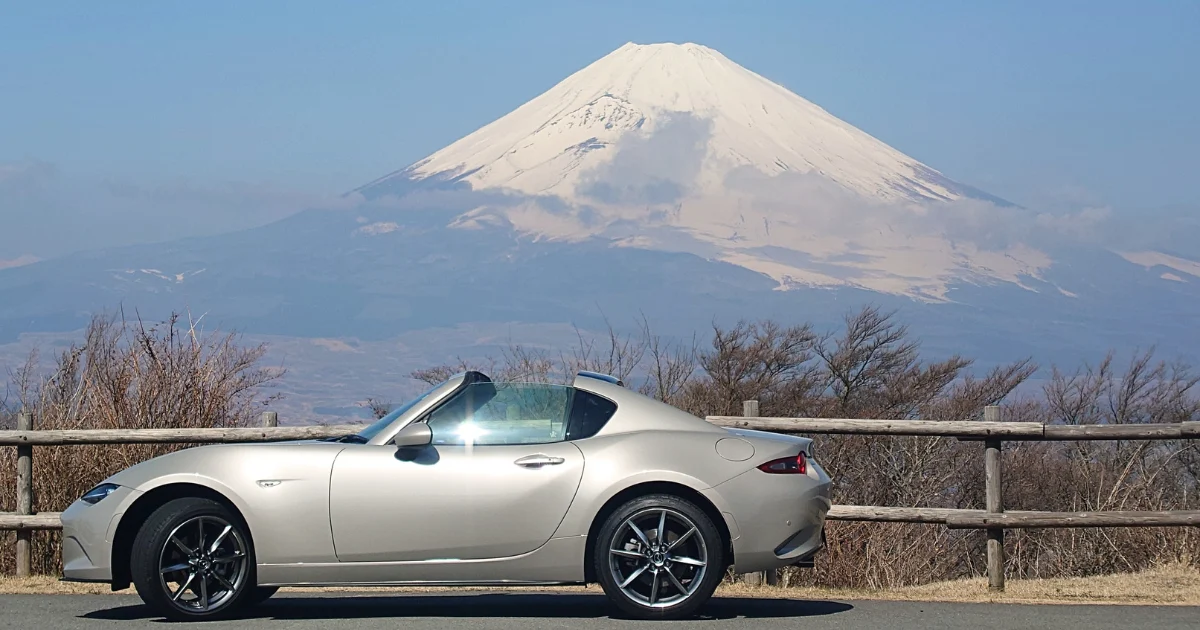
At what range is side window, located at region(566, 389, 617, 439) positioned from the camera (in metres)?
8.56

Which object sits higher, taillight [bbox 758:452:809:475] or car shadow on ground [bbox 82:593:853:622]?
taillight [bbox 758:452:809:475]

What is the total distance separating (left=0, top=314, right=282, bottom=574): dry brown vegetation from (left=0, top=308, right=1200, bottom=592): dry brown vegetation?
0.05ft

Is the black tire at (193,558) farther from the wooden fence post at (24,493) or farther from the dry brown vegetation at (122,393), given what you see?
the dry brown vegetation at (122,393)

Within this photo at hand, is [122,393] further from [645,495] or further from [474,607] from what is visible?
[645,495]

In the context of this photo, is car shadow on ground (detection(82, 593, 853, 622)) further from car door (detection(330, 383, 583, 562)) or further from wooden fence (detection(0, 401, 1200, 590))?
wooden fence (detection(0, 401, 1200, 590))

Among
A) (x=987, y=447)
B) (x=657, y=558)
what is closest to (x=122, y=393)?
(x=657, y=558)

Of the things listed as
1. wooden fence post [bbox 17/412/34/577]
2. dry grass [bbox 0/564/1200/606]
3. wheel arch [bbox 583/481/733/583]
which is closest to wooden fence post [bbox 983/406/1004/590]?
dry grass [bbox 0/564/1200/606]

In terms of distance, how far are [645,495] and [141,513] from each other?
9.40 feet

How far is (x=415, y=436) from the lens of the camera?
815 centimetres

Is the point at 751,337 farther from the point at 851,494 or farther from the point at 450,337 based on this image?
the point at 450,337

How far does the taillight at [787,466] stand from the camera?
8.49 m

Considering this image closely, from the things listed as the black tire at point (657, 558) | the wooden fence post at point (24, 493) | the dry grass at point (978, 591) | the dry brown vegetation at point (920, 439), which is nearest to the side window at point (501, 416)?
the black tire at point (657, 558)

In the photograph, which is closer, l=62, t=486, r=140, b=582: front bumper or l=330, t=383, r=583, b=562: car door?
l=330, t=383, r=583, b=562: car door

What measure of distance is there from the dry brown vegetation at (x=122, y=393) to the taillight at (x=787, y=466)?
6278 millimetres
